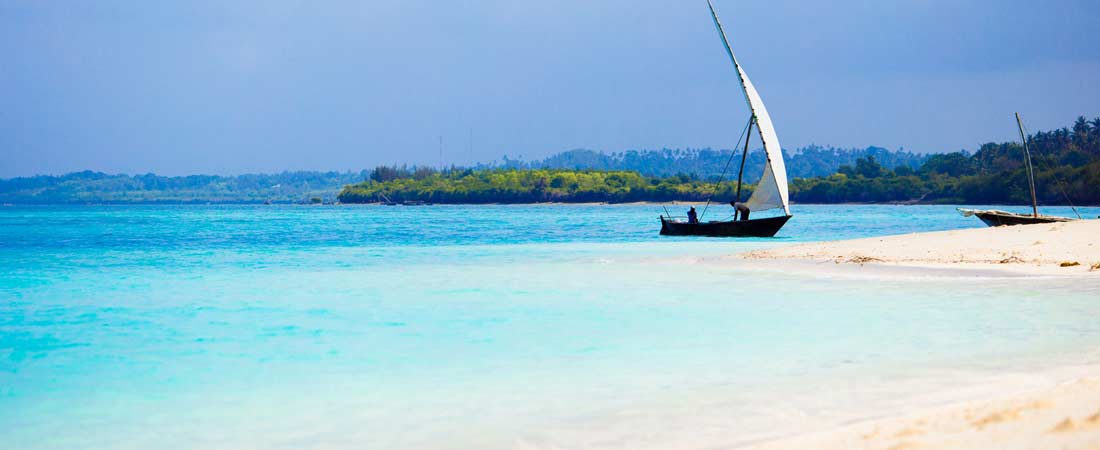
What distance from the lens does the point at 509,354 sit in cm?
1126

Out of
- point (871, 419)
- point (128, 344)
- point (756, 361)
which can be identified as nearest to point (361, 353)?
point (128, 344)

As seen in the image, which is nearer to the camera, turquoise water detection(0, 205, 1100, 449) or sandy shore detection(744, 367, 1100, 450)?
sandy shore detection(744, 367, 1100, 450)

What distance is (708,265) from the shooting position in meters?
24.0

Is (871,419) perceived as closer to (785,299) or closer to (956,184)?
(785,299)

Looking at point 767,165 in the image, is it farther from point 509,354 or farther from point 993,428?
point 993,428

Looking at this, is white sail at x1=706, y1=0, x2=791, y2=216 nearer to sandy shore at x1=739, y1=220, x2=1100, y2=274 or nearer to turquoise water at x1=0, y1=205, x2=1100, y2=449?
sandy shore at x1=739, y1=220, x2=1100, y2=274

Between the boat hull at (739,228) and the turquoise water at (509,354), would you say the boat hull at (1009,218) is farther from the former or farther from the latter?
the turquoise water at (509,354)

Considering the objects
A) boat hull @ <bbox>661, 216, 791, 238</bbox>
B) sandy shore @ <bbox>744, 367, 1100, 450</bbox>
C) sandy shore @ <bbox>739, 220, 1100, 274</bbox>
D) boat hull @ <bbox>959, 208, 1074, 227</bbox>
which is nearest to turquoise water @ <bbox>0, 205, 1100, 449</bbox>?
sandy shore @ <bbox>744, 367, 1100, 450</bbox>

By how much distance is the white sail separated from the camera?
41125 mm

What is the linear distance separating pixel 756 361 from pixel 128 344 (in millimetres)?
7446

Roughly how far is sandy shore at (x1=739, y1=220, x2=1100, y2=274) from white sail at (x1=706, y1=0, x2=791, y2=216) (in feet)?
44.6

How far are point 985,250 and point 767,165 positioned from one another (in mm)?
18399

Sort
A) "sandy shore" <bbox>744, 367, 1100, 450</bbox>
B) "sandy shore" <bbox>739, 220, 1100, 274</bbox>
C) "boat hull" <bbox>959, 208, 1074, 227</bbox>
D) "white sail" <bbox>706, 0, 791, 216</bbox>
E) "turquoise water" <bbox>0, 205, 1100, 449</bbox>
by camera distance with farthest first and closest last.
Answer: "white sail" <bbox>706, 0, 791, 216</bbox>, "boat hull" <bbox>959, 208, 1074, 227</bbox>, "sandy shore" <bbox>739, 220, 1100, 274</bbox>, "turquoise water" <bbox>0, 205, 1100, 449</bbox>, "sandy shore" <bbox>744, 367, 1100, 450</bbox>

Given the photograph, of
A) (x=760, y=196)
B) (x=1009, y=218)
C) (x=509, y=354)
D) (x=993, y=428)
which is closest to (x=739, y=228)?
(x=760, y=196)
